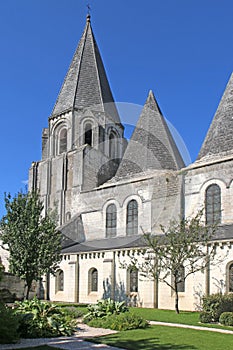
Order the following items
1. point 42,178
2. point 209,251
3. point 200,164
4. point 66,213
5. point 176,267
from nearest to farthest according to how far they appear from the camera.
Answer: point 176,267 → point 209,251 → point 200,164 → point 66,213 → point 42,178

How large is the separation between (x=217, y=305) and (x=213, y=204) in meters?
9.58

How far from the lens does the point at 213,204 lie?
26.5m

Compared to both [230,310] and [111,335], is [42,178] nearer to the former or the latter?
[230,310]

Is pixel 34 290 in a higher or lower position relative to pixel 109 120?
lower

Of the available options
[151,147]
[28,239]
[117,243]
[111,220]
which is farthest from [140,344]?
[151,147]

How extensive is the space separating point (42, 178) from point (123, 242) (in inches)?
525

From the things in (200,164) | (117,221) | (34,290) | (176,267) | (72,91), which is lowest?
(34,290)

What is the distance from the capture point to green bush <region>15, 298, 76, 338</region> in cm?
1312

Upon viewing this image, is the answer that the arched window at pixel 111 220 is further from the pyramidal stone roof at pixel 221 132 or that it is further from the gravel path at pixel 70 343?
the gravel path at pixel 70 343

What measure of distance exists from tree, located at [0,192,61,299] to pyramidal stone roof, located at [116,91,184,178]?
10243mm

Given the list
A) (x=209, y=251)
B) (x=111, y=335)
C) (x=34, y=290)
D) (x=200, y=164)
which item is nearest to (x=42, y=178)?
(x=34, y=290)

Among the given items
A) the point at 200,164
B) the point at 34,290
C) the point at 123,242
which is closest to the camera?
the point at 200,164

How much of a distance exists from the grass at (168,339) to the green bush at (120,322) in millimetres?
493

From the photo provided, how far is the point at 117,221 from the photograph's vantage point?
3262 cm
